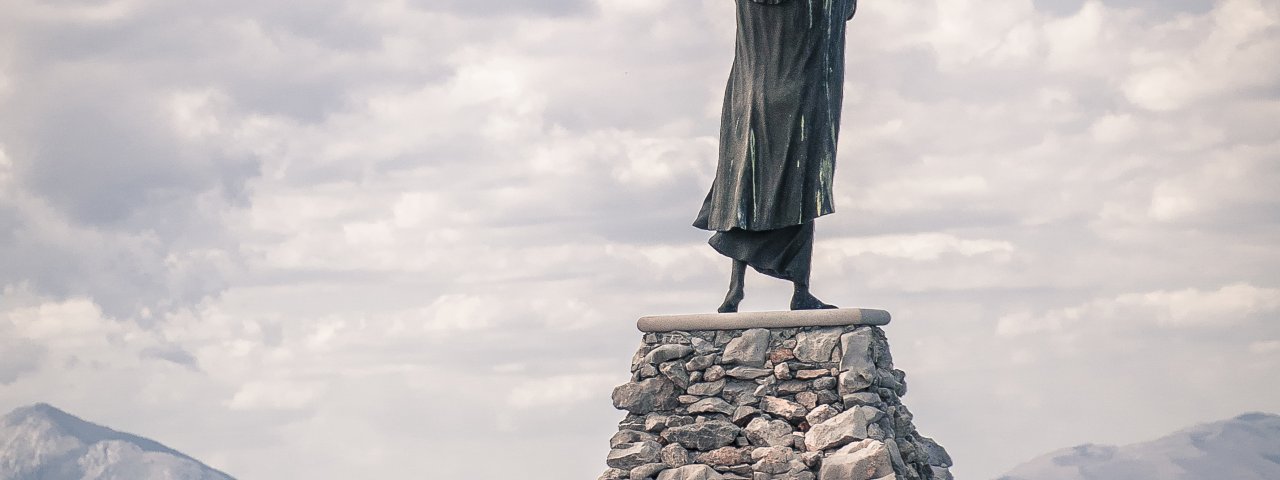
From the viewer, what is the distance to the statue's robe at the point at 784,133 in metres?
10.8

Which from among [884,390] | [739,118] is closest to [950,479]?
[884,390]

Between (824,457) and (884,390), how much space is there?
0.69m

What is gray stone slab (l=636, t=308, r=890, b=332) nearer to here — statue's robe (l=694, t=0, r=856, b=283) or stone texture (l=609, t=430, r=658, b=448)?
statue's robe (l=694, t=0, r=856, b=283)

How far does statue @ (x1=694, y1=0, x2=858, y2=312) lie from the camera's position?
10797 mm

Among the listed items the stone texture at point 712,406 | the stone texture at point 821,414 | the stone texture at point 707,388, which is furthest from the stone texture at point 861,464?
the stone texture at point 707,388

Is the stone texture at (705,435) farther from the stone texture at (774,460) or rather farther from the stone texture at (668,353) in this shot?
the stone texture at (668,353)

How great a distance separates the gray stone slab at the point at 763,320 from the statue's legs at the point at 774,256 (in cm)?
29

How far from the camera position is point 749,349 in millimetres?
10508

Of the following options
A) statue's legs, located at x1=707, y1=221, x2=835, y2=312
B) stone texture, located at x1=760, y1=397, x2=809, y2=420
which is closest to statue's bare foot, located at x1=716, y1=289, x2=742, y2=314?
statue's legs, located at x1=707, y1=221, x2=835, y2=312

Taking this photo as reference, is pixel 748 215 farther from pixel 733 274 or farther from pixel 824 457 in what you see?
pixel 824 457

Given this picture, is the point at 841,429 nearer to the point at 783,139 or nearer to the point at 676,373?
the point at 676,373

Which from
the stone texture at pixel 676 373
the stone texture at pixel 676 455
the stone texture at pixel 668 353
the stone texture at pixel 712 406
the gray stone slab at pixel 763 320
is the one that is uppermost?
the gray stone slab at pixel 763 320

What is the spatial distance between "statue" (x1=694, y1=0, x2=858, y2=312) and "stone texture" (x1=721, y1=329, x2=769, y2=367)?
440 millimetres

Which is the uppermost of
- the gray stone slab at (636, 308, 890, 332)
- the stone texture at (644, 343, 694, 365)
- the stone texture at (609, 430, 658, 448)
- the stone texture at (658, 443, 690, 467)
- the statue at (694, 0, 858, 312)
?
the statue at (694, 0, 858, 312)
